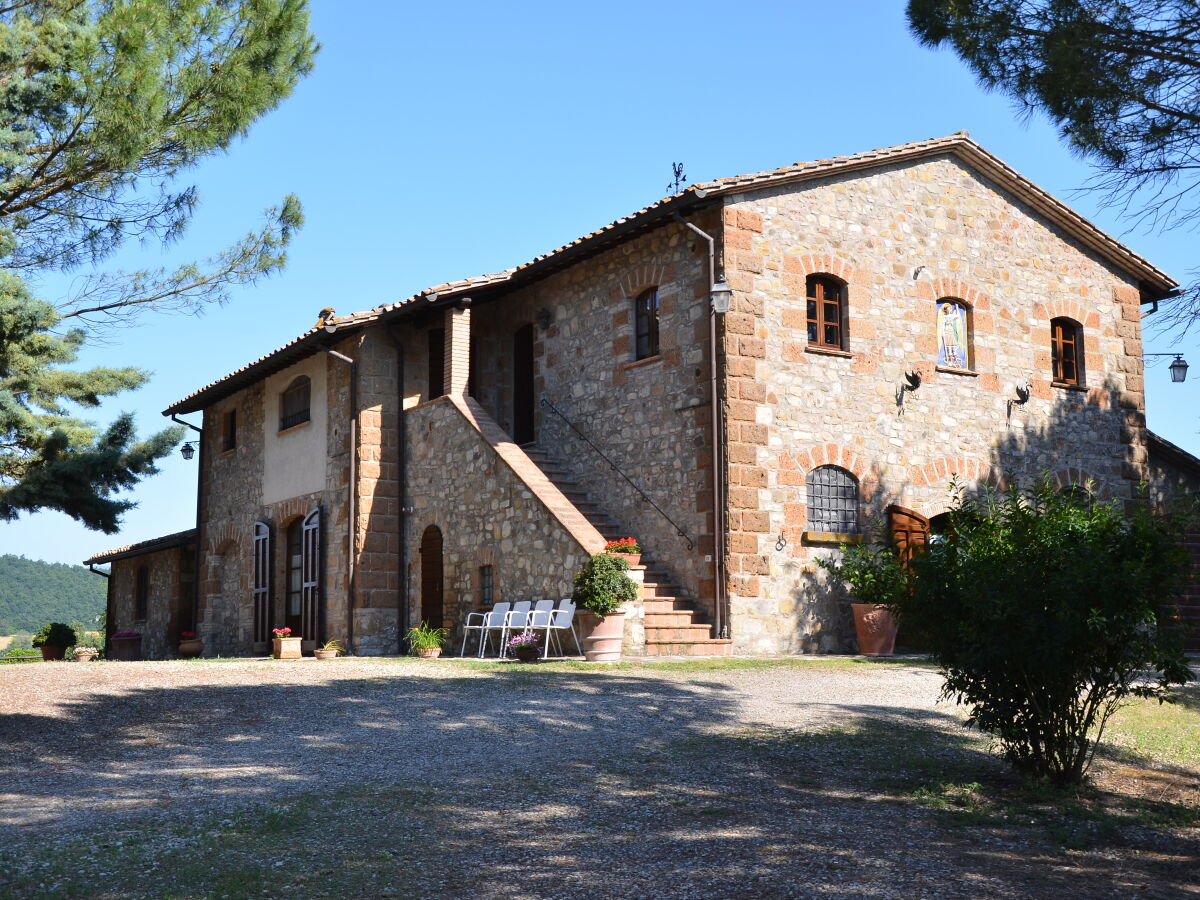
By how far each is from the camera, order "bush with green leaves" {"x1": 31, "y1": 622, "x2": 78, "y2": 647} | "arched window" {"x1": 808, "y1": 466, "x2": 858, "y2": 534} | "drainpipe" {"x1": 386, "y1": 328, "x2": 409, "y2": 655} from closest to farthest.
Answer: "arched window" {"x1": 808, "y1": 466, "x2": 858, "y2": 534}
"drainpipe" {"x1": 386, "y1": 328, "x2": 409, "y2": 655}
"bush with green leaves" {"x1": 31, "y1": 622, "x2": 78, "y2": 647}

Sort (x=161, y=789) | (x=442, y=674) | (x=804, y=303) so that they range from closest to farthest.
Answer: (x=161, y=789) < (x=442, y=674) < (x=804, y=303)

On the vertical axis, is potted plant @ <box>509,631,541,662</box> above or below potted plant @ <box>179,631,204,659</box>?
above

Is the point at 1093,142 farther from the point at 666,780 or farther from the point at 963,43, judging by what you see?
the point at 666,780

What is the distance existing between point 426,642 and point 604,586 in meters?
3.76

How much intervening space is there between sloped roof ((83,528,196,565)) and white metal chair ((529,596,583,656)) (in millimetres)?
12479

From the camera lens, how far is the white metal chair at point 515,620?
13305mm

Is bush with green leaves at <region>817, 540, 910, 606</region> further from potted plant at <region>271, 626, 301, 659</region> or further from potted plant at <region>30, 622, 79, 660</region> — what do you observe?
potted plant at <region>30, 622, 79, 660</region>

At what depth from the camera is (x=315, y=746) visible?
6898 mm

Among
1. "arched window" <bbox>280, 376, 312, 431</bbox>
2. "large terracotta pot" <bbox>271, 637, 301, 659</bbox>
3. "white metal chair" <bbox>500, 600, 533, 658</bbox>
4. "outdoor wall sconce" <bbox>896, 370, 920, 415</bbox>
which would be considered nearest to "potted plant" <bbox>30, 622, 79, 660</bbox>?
"arched window" <bbox>280, 376, 312, 431</bbox>

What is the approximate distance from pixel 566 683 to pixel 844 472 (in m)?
5.81

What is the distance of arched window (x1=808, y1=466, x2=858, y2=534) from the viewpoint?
1388 cm

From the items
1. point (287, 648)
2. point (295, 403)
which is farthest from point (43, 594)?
point (287, 648)

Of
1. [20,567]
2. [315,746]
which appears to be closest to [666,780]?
[315,746]

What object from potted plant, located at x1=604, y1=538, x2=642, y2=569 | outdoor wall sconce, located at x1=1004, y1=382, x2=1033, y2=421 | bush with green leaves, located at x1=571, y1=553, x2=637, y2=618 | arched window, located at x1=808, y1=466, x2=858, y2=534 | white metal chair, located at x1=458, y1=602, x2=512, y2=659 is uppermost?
outdoor wall sconce, located at x1=1004, y1=382, x2=1033, y2=421
